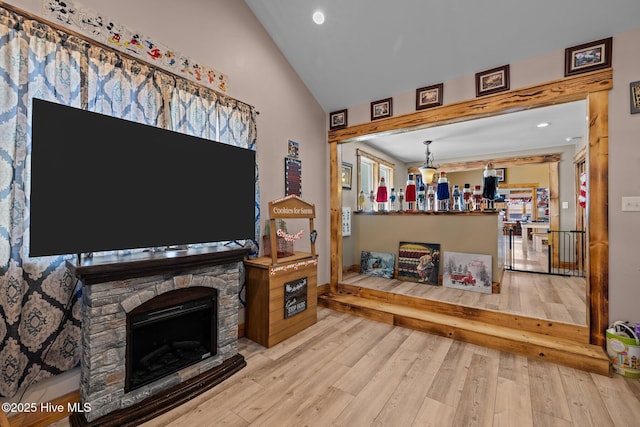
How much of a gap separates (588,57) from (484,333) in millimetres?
2435

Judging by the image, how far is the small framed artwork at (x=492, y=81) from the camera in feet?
8.17

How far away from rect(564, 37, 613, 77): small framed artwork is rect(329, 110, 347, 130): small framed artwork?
2161 mm

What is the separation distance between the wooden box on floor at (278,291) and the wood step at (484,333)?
2.48 feet

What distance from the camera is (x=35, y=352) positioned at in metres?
1.47

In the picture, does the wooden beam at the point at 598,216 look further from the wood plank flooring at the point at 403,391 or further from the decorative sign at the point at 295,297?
the decorative sign at the point at 295,297

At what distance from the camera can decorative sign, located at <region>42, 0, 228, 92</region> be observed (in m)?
1.63

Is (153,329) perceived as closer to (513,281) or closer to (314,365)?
(314,365)

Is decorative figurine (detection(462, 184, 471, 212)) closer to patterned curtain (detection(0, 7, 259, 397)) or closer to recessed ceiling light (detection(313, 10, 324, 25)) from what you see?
recessed ceiling light (detection(313, 10, 324, 25))

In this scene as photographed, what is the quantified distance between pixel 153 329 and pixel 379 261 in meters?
3.15

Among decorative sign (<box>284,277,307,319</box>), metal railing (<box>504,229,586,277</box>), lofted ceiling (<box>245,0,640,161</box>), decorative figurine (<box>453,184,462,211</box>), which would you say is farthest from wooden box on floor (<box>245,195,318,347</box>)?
metal railing (<box>504,229,586,277</box>)

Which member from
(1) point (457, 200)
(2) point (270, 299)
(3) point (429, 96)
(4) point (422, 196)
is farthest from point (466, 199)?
(2) point (270, 299)

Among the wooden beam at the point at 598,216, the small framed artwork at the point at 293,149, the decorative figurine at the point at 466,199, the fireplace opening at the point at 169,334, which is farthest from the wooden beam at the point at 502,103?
the fireplace opening at the point at 169,334

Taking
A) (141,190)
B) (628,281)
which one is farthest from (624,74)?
(141,190)

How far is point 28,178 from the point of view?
149 centimetres
